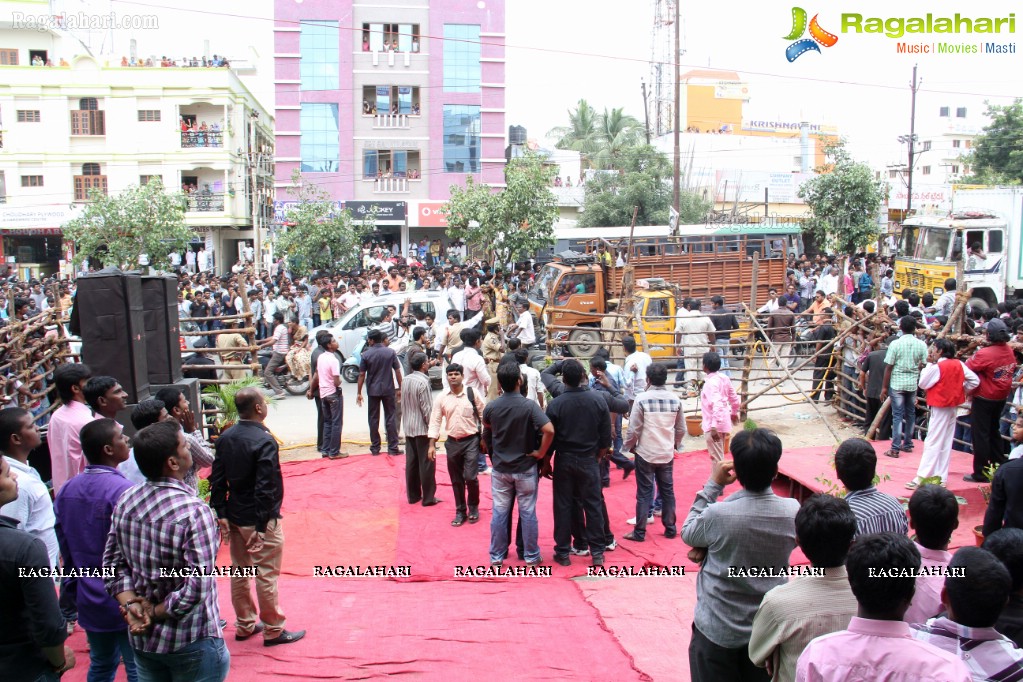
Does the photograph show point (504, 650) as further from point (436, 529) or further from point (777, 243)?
point (777, 243)

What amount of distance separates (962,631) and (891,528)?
1110 mm

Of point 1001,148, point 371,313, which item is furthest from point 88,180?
point 1001,148

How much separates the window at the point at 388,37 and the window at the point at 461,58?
1.38m

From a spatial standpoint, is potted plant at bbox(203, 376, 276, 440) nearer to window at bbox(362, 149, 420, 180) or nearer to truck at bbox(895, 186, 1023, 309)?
truck at bbox(895, 186, 1023, 309)

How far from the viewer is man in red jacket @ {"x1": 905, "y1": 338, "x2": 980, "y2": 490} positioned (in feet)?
25.8

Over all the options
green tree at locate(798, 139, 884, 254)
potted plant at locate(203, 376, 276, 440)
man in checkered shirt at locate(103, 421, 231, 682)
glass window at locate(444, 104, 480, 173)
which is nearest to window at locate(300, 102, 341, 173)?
glass window at locate(444, 104, 480, 173)

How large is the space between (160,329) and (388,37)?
1086 inches

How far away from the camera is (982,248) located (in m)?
18.8

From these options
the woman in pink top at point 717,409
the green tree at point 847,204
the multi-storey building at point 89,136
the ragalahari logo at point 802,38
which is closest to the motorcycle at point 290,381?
the woman in pink top at point 717,409

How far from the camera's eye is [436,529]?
788cm

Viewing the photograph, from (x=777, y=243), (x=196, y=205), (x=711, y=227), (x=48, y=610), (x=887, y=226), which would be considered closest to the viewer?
(x=48, y=610)

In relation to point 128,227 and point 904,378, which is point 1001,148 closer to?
point 904,378

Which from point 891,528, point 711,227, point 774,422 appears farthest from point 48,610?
point 711,227

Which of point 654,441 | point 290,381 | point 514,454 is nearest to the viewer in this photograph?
point 514,454
